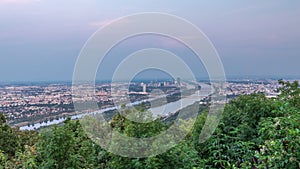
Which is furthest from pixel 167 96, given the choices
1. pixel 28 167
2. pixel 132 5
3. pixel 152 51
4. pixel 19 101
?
pixel 19 101

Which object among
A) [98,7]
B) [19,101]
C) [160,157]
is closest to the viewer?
[160,157]

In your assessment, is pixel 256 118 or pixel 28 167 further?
pixel 256 118

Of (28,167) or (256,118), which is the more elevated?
(256,118)

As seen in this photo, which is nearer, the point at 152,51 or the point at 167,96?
the point at 152,51

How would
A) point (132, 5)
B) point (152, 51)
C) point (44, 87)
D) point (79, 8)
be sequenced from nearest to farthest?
1. point (152, 51)
2. point (132, 5)
3. point (79, 8)
4. point (44, 87)

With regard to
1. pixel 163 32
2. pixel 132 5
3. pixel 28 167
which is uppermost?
pixel 132 5

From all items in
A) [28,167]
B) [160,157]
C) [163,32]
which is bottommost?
[28,167]

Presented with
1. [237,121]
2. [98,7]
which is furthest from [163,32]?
[98,7]

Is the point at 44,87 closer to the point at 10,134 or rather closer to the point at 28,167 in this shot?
the point at 10,134

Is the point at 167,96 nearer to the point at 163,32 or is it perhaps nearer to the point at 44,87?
the point at 163,32
